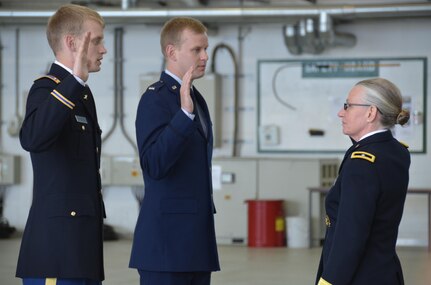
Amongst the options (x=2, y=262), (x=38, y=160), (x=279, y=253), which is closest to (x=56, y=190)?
(x=38, y=160)

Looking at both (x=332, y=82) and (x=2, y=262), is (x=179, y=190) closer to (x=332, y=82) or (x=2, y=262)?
(x=2, y=262)

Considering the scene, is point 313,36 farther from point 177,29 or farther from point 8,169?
point 177,29

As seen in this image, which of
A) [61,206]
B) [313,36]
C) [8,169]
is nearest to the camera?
[61,206]

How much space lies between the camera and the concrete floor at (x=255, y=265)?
295 inches

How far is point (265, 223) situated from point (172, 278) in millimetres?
7338

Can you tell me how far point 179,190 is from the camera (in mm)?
3092

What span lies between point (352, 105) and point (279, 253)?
6.84 m

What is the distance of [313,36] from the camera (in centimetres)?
1027

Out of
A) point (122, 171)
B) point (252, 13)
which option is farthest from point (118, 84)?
point (252, 13)

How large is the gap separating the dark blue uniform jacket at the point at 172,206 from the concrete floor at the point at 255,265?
14.1 ft

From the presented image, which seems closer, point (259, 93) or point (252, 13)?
point (252, 13)

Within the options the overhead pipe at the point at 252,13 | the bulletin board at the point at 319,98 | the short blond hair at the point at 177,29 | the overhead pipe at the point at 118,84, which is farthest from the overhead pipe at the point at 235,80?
the short blond hair at the point at 177,29

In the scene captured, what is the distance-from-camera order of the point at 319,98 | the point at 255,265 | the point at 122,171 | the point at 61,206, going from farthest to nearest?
the point at 122,171 < the point at 319,98 < the point at 255,265 < the point at 61,206

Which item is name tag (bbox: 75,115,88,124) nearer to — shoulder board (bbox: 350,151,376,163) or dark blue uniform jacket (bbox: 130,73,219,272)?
dark blue uniform jacket (bbox: 130,73,219,272)
